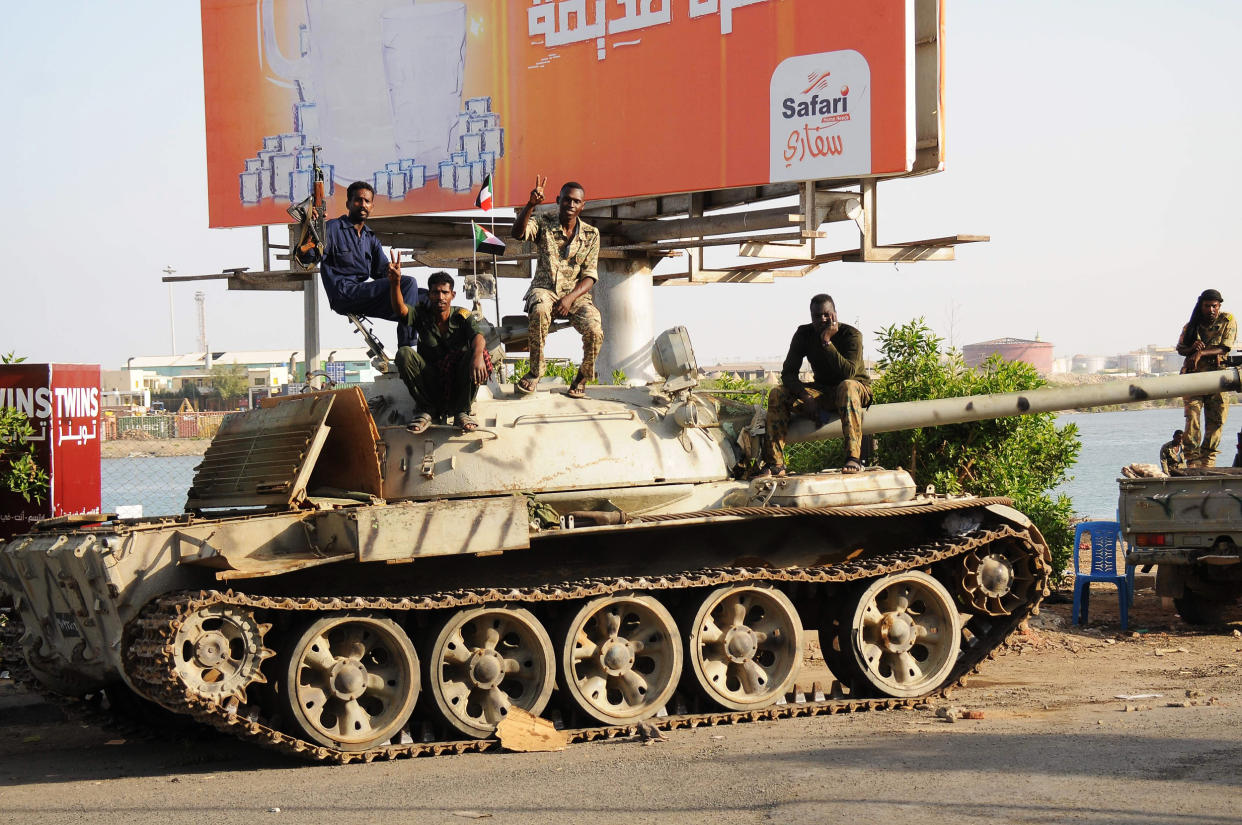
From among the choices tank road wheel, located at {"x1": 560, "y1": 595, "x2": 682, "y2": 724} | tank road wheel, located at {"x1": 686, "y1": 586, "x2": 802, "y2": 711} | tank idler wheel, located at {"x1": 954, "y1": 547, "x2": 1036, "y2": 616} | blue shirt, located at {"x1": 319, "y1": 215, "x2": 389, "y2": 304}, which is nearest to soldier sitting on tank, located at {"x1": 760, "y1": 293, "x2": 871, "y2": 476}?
tank idler wheel, located at {"x1": 954, "y1": 547, "x2": 1036, "y2": 616}

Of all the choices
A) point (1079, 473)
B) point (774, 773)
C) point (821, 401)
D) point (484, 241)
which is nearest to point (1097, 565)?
point (821, 401)

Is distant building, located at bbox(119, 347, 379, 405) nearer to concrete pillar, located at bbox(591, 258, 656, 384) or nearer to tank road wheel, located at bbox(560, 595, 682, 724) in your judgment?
concrete pillar, located at bbox(591, 258, 656, 384)

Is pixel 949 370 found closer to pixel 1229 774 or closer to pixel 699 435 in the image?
pixel 699 435

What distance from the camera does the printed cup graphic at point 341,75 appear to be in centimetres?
2270

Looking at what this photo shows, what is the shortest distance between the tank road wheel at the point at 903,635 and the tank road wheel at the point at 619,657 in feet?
5.20

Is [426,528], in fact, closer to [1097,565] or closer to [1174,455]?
[1097,565]

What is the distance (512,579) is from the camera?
10.6m

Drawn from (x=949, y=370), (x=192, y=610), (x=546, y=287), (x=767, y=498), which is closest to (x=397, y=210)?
(x=949, y=370)

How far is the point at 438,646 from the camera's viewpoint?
1003 centimetres

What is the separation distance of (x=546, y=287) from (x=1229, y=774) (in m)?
6.16

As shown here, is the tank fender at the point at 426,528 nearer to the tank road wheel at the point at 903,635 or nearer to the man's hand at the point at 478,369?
the man's hand at the point at 478,369

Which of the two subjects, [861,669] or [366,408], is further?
[861,669]

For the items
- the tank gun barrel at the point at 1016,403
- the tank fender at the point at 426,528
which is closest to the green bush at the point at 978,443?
the tank gun barrel at the point at 1016,403

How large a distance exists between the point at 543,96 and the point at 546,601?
1261 centimetres
